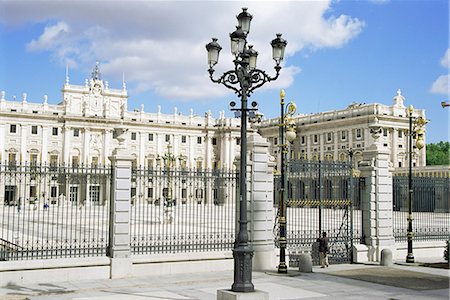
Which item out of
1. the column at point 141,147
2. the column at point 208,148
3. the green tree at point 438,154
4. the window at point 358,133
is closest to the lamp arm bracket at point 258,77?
the window at point 358,133

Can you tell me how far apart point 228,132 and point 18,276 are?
95.1 meters

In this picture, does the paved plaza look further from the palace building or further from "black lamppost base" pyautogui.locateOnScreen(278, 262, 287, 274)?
the palace building

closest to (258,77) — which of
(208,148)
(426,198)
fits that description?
(426,198)

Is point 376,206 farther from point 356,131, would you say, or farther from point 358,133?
point 356,131

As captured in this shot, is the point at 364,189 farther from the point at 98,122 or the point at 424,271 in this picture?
the point at 98,122

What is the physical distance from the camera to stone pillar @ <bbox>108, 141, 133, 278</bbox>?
1587cm

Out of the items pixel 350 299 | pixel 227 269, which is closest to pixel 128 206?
pixel 227 269

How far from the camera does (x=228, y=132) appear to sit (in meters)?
109

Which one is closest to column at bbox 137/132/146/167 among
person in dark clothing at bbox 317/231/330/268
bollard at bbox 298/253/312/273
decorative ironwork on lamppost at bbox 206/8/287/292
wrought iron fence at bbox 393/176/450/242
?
wrought iron fence at bbox 393/176/450/242

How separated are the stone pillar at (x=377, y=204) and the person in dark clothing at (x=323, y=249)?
235 cm

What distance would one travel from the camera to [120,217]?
52.3ft

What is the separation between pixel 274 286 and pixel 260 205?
11.6ft

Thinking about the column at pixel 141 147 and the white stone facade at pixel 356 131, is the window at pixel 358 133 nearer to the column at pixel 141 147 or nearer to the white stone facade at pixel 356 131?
the white stone facade at pixel 356 131

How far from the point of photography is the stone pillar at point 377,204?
20.5 meters
